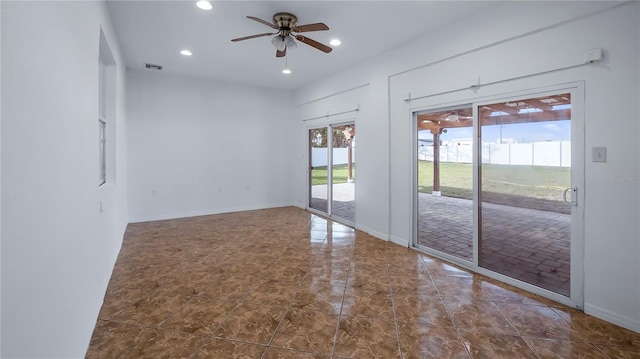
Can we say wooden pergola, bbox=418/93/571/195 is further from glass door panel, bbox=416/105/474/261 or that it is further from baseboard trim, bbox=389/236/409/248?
baseboard trim, bbox=389/236/409/248

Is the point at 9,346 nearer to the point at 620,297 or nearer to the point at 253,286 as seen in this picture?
the point at 253,286

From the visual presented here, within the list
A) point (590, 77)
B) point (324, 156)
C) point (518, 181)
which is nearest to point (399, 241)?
point (518, 181)

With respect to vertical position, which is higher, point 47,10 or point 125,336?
point 47,10

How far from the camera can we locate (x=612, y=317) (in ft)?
7.99

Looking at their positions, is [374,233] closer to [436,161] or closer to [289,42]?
[436,161]

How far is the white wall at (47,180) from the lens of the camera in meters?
1.02

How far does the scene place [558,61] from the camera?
8.92 ft

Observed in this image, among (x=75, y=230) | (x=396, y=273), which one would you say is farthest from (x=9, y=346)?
(x=396, y=273)

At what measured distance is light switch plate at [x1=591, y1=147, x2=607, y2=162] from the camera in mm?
2469

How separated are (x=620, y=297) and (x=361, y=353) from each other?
89.8 inches

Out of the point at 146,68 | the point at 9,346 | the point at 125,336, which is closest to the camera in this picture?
the point at 9,346

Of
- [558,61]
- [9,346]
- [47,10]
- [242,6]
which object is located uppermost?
[242,6]

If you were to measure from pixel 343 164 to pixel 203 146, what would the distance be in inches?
127

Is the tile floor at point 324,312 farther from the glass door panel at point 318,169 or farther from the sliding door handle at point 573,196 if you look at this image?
the glass door panel at point 318,169
